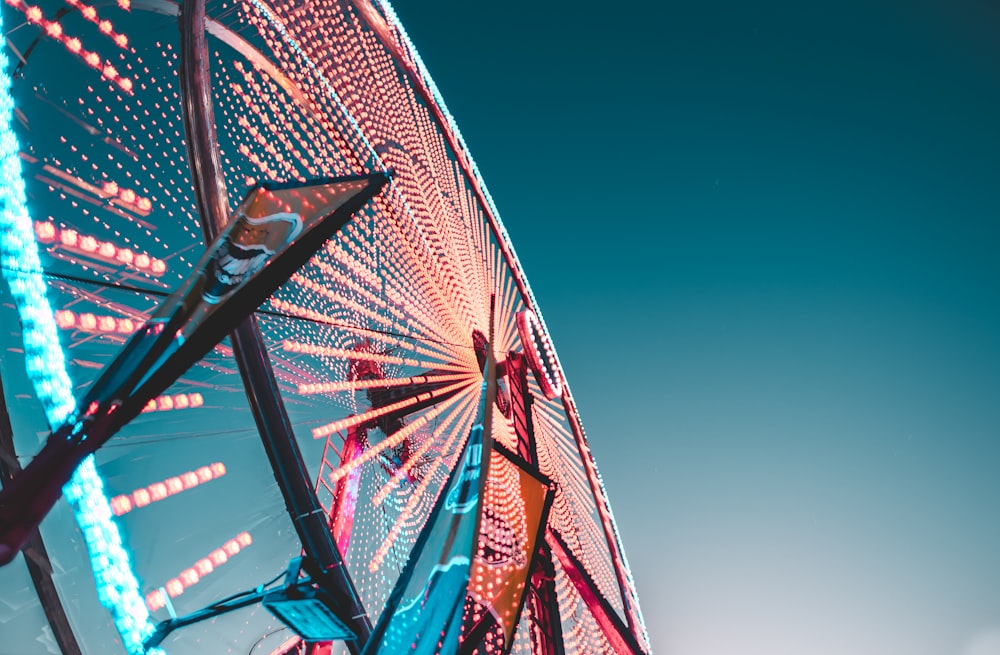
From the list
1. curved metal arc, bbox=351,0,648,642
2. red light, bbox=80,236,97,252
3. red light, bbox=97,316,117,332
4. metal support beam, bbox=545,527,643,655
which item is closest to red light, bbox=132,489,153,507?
red light, bbox=97,316,117,332

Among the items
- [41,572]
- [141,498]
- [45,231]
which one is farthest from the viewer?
[141,498]

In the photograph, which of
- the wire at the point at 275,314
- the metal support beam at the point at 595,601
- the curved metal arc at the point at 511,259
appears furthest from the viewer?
the metal support beam at the point at 595,601

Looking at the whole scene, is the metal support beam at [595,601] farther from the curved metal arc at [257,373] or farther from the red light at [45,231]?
the red light at [45,231]

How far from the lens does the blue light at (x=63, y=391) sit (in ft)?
10.9

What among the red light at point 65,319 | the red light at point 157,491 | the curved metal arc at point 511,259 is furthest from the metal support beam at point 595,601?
the red light at point 65,319

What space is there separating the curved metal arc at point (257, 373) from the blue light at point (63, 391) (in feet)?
3.49

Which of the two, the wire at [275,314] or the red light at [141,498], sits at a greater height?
the wire at [275,314]

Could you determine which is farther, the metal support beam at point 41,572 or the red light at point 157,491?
the red light at point 157,491

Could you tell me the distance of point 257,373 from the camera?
171 inches

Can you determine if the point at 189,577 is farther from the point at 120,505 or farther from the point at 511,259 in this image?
the point at 511,259

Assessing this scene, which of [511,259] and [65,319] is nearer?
[65,319]

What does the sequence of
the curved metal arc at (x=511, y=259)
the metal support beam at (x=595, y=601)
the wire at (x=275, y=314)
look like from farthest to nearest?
1. the metal support beam at (x=595, y=601)
2. the curved metal arc at (x=511, y=259)
3. the wire at (x=275, y=314)

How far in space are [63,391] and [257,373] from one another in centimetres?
128

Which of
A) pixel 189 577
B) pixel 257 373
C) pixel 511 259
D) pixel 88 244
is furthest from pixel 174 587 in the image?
pixel 511 259
